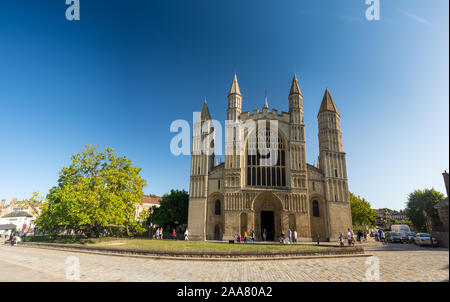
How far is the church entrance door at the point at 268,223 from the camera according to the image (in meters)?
34.7

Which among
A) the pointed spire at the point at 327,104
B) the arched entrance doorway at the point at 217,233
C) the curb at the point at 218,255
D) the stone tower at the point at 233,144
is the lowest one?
the arched entrance doorway at the point at 217,233

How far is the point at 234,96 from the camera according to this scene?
1566 inches

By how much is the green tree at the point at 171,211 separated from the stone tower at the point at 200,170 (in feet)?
18.0

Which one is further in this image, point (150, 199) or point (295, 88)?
point (150, 199)

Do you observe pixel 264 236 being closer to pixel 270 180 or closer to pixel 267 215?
pixel 267 215

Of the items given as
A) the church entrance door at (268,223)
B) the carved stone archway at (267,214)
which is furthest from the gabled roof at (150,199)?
the church entrance door at (268,223)

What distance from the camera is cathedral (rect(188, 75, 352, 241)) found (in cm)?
3372

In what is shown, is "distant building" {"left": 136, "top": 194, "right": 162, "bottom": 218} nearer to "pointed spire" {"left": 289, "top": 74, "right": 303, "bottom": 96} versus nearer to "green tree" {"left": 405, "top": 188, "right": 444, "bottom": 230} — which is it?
"pointed spire" {"left": 289, "top": 74, "right": 303, "bottom": 96}

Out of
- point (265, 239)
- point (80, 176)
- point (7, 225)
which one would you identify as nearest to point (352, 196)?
point (265, 239)

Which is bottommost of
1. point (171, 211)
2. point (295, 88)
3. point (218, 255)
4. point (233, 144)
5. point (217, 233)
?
point (217, 233)

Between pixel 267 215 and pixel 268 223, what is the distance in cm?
127

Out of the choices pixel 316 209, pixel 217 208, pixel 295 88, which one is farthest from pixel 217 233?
pixel 295 88

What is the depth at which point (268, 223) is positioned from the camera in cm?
3509

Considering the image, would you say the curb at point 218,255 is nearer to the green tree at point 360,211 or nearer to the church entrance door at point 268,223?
the church entrance door at point 268,223
